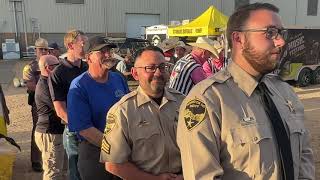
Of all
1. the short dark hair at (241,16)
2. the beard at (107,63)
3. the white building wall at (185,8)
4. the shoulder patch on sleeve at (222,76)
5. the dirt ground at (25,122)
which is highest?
the white building wall at (185,8)

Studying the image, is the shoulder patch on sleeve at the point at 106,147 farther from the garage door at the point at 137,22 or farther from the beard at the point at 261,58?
the garage door at the point at 137,22

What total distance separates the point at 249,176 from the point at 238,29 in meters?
0.67

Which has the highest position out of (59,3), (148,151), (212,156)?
(59,3)

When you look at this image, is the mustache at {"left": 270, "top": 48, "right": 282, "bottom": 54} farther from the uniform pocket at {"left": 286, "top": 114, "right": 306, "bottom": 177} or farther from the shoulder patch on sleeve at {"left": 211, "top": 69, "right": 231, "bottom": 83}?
the uniform pocket at {"left": 286, "top": 114, "right": 306, "bottom": 177}

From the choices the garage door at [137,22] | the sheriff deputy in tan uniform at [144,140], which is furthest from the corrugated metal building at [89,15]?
the sheriff deputy in tan uniform at [144,140]

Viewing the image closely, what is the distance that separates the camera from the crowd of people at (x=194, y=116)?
67.1 inches

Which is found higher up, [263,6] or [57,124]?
[263,6]

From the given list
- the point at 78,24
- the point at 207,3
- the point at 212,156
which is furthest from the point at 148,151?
the point at 207,3

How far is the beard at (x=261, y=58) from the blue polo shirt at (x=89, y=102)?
158 centimetres

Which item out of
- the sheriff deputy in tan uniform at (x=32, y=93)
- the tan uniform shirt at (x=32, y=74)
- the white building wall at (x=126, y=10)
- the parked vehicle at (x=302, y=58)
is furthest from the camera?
the white building wall at (x=126, y=10)

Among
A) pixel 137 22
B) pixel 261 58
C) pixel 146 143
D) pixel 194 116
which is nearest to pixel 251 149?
pixel 194 116

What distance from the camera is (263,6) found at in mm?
1790

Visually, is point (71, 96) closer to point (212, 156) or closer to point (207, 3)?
point (212, 156)

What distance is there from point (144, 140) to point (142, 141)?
0.01 metres
